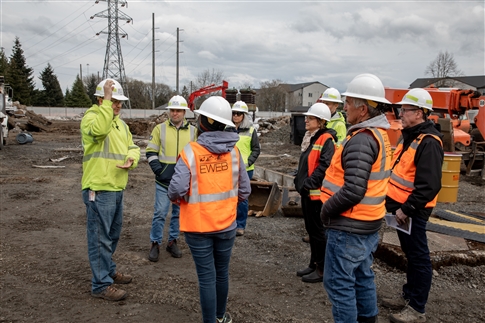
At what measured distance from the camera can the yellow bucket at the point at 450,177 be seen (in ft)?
26.6

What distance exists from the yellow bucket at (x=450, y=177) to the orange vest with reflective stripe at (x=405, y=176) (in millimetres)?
4938

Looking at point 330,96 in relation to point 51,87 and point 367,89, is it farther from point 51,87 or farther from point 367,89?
point 51,87

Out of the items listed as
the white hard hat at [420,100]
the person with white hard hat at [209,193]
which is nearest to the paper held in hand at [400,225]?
the white hard hat at [420,100]

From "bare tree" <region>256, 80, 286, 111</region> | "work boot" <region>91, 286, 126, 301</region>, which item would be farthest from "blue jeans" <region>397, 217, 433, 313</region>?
"bare tree" <region>256, 80, 286, 111</region>

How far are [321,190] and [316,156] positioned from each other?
4.59 ft

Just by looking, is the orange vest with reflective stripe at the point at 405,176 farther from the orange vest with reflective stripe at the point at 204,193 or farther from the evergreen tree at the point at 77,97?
the evergreen tree at the point at 77,97

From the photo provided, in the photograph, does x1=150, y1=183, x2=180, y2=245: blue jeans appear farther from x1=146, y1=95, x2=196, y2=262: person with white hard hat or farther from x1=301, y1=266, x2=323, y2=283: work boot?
x1=301, y1=266, x2=323, y2=283: work boot

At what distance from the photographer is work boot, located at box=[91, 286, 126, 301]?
12.9 ft

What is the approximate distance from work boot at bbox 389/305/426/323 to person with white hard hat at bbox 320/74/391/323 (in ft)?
3.33

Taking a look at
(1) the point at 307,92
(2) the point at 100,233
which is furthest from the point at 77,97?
(2) the point at 100,233

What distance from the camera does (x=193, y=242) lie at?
3104 millimetres

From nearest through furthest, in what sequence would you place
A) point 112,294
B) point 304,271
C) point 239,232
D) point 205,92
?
point 112,294
point 304,271
point 239,232
point 205,92

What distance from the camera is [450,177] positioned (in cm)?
830

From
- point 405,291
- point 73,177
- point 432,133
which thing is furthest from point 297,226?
point 73,177
